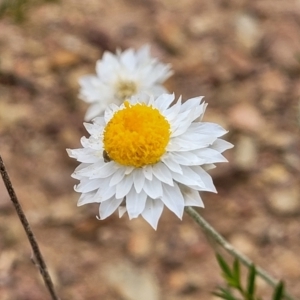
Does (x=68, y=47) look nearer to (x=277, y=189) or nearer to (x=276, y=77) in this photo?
(x=276, y=77)

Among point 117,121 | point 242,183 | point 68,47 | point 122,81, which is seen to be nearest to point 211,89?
point 242,183

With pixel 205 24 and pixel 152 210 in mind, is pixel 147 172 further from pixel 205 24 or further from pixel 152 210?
pixel 205 24

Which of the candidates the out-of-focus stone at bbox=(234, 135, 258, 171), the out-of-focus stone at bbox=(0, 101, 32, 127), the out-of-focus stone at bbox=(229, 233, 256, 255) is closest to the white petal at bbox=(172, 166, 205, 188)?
the out-of-focus stone at bbox=(229, 233, 256, 255)

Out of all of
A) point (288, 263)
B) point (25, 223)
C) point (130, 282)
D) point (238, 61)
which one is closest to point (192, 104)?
point (25, 223)

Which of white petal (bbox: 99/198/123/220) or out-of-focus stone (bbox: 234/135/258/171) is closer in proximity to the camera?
white petal (bbox: 99/198/123/220)

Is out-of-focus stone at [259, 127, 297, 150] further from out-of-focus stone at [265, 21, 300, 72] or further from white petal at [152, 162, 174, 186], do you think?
white petal at [152, 162, 174, 186]

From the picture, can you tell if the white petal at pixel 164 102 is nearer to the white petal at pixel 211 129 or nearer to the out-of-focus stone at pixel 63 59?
the white petal at pixel 211 129
